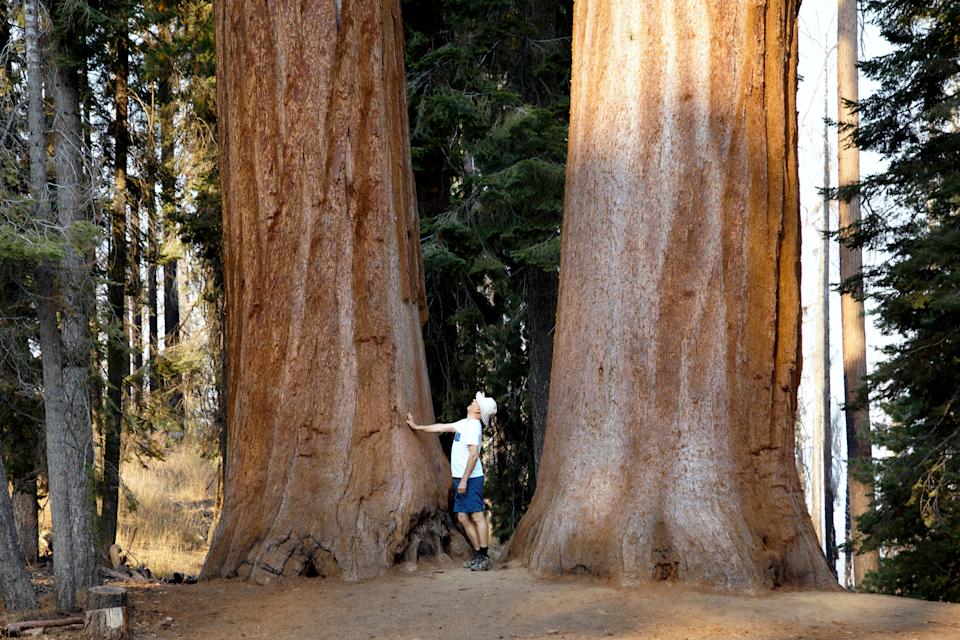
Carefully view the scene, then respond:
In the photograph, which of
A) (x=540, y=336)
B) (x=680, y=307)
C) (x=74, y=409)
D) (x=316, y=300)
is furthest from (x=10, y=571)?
(x=540, y=336)

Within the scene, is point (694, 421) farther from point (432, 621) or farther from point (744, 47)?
point (744, 47)

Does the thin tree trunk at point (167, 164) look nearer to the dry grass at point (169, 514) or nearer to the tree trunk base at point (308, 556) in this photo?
the dry grass at point (169, 514)

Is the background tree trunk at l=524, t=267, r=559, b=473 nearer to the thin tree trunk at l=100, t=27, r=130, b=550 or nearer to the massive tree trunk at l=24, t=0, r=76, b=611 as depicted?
the thin tree trunk at l=100, t=27, r=130, b=550

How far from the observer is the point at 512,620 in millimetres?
7570

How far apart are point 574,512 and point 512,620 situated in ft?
4.51

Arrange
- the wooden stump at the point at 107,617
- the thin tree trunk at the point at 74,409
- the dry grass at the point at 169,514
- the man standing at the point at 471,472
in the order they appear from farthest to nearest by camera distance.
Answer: the dry grass at the point at 169,514 → the man standing at the point at 471,472 → the thin tree trunk at the point at 74,409 → the wooden stump at the point at 107,617

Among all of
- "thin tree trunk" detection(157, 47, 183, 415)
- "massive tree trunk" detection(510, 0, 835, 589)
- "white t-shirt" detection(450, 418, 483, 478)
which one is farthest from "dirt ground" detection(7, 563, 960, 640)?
"thin tree trunk" detection(157, 47, 183, 415)

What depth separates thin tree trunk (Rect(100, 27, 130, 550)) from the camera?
15.0 metres

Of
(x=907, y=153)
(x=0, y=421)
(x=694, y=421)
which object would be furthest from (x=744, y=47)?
(x=0, y=421)

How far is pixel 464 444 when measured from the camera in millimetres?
10055

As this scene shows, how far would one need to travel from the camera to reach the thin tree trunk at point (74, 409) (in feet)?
30.4

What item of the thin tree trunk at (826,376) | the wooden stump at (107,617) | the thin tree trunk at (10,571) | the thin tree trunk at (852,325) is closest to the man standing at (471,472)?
the wooden stump at (107,617)

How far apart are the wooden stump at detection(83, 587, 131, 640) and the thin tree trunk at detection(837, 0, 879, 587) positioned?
14437mm

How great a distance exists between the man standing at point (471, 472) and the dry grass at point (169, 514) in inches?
276
